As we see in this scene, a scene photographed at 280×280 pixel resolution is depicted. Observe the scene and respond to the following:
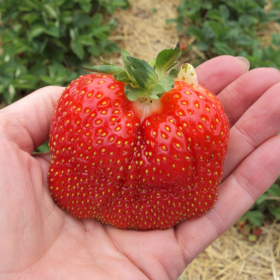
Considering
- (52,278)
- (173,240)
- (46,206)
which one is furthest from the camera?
(173,240)

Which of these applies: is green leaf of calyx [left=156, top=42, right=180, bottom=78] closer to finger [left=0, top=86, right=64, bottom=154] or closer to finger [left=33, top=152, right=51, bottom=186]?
finger [left=0, top=86, right=64, bottom=154]

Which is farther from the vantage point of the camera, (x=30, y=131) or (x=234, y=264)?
(x=234, y=264)

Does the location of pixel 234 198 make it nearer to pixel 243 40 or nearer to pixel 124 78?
pixel 124 78

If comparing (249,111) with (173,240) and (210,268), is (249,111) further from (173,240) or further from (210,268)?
(210,268)

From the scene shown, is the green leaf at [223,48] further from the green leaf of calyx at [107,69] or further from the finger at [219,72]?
the green leaf of calyx at [107,69]

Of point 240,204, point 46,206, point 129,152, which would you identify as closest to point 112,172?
point 129,152

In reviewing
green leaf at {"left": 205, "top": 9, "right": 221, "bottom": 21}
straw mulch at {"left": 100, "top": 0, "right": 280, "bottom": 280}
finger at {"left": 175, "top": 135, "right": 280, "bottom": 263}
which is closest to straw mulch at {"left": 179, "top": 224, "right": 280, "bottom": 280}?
straw mulch at {"left": 100, "top": 0, "right": 280, "bottom": 280}

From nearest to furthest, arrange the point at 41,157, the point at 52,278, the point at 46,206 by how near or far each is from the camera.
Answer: the point at 52,278 < the point at 46,206 < the point at 41,157

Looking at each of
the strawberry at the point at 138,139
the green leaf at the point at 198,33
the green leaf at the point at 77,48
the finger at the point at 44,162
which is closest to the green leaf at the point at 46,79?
the green leaf at the point at 77,48
